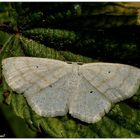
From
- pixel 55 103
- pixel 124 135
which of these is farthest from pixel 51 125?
pixel 124 135

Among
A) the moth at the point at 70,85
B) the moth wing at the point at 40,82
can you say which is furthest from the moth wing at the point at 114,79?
the moth wing at the point at 40,82

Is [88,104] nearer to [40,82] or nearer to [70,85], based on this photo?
[70,85]

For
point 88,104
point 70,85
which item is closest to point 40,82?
point 70,85

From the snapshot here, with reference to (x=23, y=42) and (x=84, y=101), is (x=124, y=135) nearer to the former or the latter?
(x=84, y=101)

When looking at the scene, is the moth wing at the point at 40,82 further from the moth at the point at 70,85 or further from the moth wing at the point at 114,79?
the moth wing at the point at 114,79

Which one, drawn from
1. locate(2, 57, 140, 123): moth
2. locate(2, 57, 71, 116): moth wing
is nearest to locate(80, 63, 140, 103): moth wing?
locate(2, 57, 140, 123): moth

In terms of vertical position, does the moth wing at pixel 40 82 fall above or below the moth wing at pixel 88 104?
above
